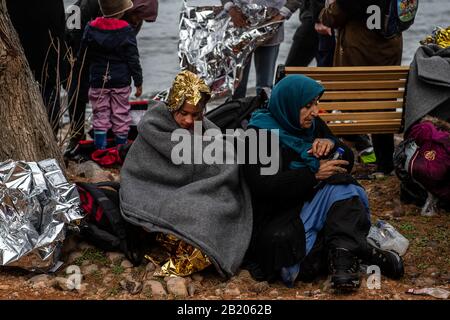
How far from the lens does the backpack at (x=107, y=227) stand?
441 centimetres

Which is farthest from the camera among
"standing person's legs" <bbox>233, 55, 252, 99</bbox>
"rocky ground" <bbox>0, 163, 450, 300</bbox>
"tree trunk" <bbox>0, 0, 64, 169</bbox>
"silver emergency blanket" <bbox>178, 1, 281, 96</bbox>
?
"standing person's legs" <bbox>233, 55, 252, 99</bbox>

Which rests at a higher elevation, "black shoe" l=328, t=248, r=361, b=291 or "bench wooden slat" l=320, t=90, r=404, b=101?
"bench wooden slat" l=320, t=90, r=404, b=101

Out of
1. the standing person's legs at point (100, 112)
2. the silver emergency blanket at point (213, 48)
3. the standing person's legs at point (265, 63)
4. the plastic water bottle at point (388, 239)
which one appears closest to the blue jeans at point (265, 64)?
the standing person's legs at point (265, 63)

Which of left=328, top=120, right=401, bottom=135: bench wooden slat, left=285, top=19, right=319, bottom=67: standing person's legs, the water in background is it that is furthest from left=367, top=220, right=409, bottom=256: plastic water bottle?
the water in background

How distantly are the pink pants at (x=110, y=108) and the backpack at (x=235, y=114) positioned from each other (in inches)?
60.9

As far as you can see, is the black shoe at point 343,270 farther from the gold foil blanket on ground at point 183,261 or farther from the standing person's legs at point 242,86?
the standing person's legs at point 242,86

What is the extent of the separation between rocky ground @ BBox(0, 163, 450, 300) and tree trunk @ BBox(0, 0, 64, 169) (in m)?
0.61

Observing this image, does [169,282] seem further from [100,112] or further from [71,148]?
[71,148]

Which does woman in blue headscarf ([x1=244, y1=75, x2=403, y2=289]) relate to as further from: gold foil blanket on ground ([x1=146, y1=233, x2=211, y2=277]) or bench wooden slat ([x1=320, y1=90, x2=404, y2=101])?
bench wooden slat ([x1=320, y1=90, x2=404, y2=101])

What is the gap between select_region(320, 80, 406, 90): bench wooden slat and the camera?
5.62 meters

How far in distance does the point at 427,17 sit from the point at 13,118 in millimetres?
10803

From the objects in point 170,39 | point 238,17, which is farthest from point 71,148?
point 170,39

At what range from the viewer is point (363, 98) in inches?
225

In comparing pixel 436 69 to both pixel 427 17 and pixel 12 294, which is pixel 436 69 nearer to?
pixel 12 294
